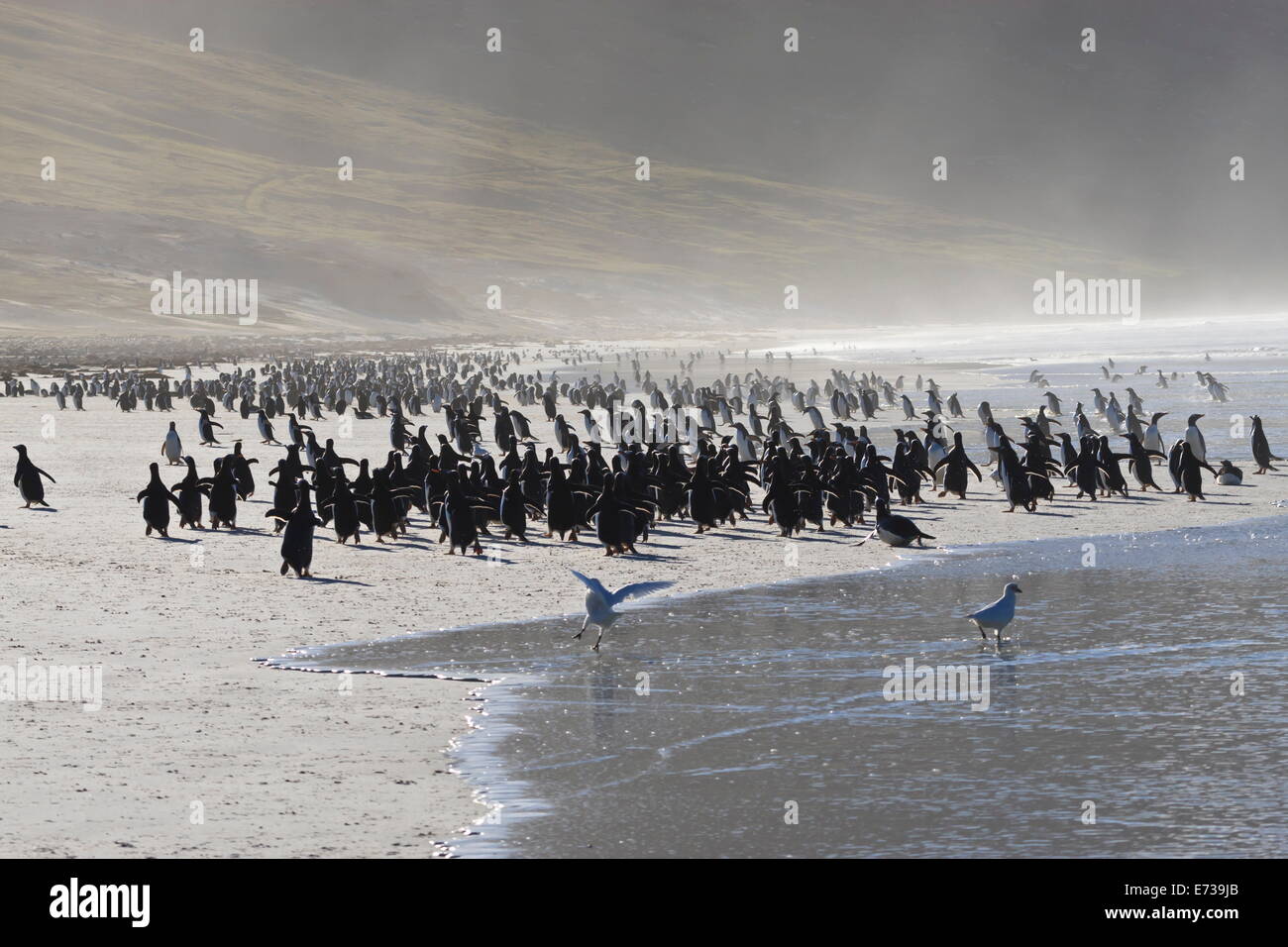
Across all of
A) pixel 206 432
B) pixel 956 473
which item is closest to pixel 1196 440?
pixel 956 473

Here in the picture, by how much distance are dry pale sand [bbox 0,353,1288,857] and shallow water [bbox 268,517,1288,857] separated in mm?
443

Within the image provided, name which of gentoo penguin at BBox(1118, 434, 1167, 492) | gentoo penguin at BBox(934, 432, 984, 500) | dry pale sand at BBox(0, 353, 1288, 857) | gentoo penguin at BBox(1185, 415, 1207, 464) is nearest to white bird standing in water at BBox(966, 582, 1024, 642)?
dry pale sand at BBox(0, 353, 1288, 857)

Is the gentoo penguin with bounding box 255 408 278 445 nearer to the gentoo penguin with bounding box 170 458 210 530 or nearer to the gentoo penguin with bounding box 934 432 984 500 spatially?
the gentoo penguin with bounding box 170 458 210 530

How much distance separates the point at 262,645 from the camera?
10.9 m

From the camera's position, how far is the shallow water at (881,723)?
7.03m

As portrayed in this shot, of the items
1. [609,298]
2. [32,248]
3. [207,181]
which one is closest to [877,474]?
[32,248]

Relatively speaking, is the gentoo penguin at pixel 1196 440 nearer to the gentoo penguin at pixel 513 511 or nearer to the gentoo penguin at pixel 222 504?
the gentoo penguin at pixel 513 511

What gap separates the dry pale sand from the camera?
7121 millimetres

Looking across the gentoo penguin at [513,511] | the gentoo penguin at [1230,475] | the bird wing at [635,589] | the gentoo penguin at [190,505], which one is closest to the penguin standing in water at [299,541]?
the gentoo penguin at [513,511]

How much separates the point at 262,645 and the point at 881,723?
4381mm

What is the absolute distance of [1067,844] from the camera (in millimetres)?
6758

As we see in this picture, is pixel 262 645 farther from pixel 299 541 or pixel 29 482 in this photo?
pixel 29 482

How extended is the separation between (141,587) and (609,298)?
531 feet

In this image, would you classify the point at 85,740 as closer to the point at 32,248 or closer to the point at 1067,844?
the point at 1067,844
